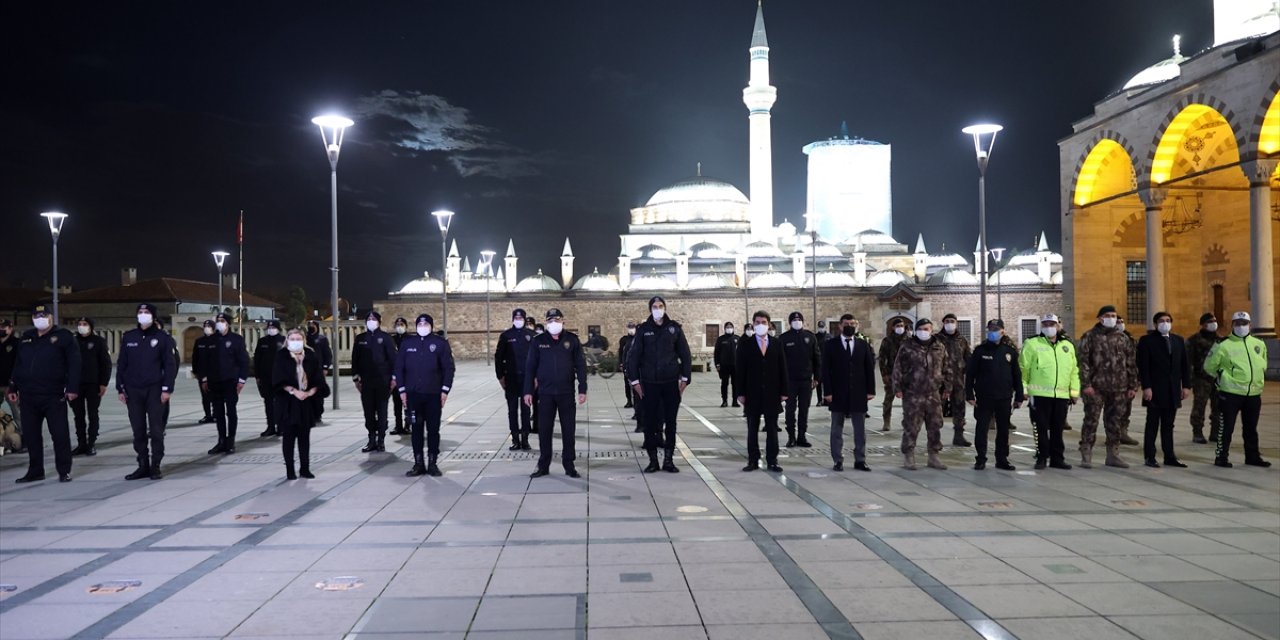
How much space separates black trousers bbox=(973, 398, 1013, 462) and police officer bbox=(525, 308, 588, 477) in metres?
3.93

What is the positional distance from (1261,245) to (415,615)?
22167mm

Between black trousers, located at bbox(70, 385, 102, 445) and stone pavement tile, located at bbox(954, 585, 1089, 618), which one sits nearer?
stone pavement tile, located at bbox(954, 585, 1089, 618)

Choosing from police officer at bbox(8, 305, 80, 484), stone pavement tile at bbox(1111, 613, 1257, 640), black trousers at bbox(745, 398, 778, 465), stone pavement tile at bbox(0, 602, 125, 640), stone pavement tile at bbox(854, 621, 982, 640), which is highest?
police officer at bbox(8, 305, 80, 484)

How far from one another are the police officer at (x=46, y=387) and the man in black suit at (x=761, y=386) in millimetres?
6225

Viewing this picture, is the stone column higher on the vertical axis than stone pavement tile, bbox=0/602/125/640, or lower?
higher

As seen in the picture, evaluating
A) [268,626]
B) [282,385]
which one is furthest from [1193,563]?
[282,385]

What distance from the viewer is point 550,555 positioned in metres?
5.21

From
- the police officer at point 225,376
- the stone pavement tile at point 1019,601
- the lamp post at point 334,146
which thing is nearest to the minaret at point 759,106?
the lamp post at point 334,146

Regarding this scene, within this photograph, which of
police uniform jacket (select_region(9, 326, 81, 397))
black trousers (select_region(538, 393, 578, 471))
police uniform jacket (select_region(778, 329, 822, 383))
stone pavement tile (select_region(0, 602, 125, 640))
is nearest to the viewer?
stone pavement tile (select_region(0, 602, 125, 640))

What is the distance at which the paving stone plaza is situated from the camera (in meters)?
4.01

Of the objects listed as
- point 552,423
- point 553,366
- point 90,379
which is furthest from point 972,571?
point 90,379

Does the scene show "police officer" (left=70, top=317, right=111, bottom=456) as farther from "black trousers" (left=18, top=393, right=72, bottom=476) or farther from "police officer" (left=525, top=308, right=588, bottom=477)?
→ "police officer" (left=525, top=308, right=588, bottom=477)

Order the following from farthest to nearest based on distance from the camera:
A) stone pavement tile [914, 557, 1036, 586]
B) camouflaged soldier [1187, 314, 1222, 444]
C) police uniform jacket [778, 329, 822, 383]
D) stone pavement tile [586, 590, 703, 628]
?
police uniform jacket [778, 329, 822, 383], camouflaged soldier [1187, 314, 1222, 444], stone pavement tile [914, 557, 1036, 586], stone pavement tile [586, 590, 703, 628]

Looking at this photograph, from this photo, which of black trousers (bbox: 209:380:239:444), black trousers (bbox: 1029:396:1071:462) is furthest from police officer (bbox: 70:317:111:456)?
black trousers (bbox: 1029:396:1071:462)
